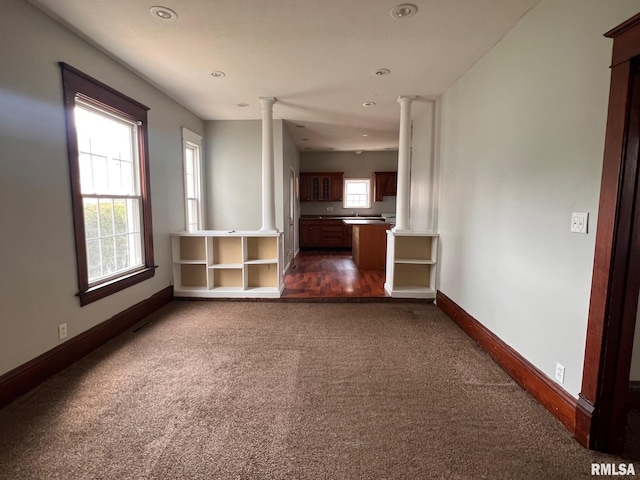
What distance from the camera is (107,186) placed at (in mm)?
3057

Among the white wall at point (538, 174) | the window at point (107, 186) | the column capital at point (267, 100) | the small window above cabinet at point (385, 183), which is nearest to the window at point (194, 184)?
the window at point (107, 186)

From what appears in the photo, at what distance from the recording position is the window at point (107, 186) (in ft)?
8.48

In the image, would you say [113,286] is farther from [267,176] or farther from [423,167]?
[423,167]

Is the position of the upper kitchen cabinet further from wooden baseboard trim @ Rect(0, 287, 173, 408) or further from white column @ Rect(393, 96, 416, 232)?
wooden baseboard trim @ Rect(0, 287, 173, 408)

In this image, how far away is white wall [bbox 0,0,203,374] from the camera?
2.02 meters

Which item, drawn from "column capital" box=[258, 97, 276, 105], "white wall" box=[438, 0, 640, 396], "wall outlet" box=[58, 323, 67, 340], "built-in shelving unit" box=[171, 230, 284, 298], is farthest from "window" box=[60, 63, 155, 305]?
"white wall" box=[438, 0, 640, 396]

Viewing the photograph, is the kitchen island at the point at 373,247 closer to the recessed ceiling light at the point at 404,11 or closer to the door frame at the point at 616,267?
the recessed ceiling light at the point at 404,11

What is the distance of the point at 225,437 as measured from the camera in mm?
1727

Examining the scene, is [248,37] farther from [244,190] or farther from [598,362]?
[598,362]

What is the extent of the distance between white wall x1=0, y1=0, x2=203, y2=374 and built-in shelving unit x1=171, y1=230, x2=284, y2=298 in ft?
4.73

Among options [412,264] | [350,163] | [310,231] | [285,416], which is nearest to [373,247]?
[412,264]

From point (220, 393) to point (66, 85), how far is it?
266 cm

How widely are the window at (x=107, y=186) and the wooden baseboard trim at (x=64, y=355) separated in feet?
0.98

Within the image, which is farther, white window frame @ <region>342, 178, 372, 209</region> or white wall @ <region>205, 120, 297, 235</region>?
white window frame @ <region>342, 178, 372, 209</region>
